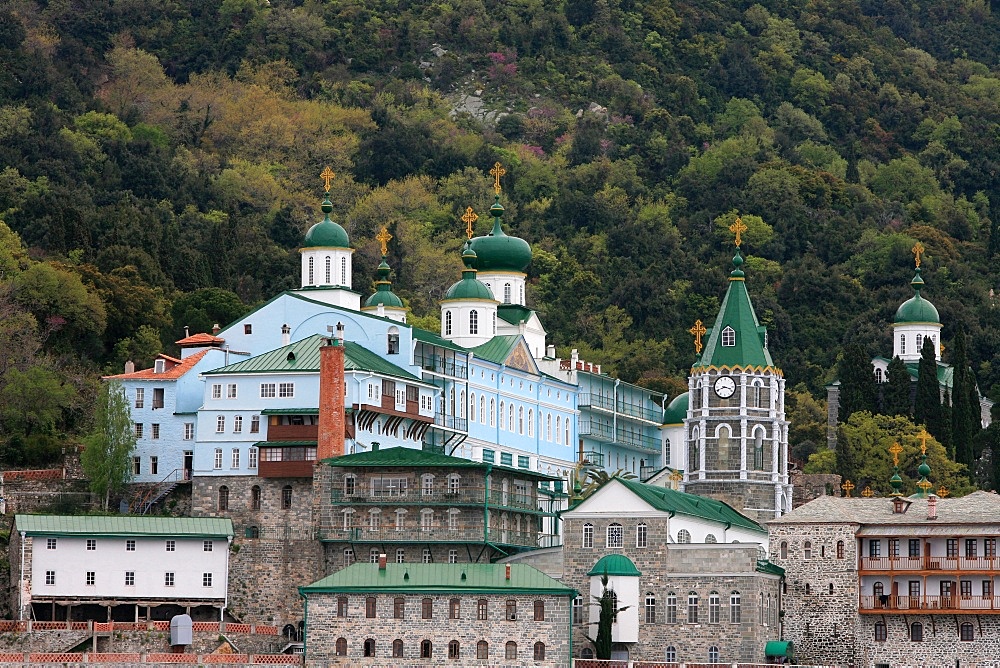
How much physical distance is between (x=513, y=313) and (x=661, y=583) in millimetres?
28511

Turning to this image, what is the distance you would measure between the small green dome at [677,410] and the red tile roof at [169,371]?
28328 millimetres

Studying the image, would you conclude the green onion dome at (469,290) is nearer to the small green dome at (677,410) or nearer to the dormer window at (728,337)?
the dormer window at (728,337)

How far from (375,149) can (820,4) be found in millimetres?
41100

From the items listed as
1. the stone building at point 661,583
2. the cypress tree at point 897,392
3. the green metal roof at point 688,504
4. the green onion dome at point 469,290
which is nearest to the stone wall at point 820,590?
the stone building at point 661,583

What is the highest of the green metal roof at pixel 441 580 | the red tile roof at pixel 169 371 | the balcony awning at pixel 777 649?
the red tile roof at pixel 169 371

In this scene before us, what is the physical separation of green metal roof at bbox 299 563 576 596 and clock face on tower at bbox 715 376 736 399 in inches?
871

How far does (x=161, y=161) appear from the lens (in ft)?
502

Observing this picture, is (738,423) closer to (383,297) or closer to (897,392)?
(897,392)

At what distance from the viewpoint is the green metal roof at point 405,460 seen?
304 ft

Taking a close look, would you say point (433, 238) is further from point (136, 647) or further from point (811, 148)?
→ point (136, 647)

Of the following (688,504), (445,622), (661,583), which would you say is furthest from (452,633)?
(688,504)

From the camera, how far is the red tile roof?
3905 inches

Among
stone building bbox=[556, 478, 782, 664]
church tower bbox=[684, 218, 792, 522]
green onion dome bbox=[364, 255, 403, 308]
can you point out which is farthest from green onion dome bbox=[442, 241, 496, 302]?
stone building bbox=[556, 478, 782, 664]

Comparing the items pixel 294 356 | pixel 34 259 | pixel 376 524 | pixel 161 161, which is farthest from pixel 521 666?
pixel 161 161
